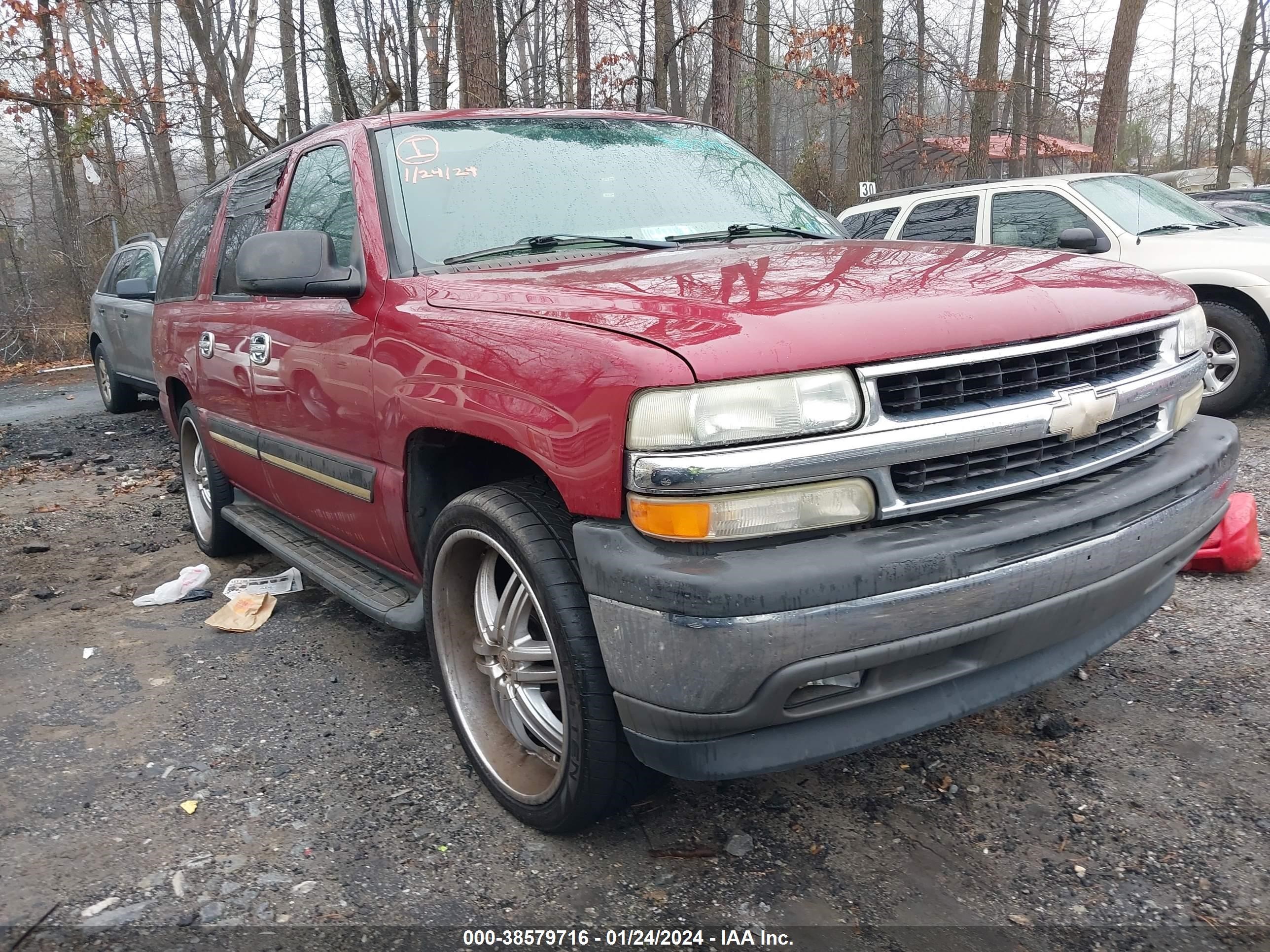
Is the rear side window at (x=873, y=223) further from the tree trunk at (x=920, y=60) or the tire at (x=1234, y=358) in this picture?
the tree trunk at (x=920, y=60)

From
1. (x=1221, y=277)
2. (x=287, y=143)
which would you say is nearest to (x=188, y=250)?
(x=287, y=143)

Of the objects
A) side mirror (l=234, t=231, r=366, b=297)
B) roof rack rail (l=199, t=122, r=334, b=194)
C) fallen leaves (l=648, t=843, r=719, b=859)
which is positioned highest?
roof rack rail (l=199, t=122, r=334, b=194)

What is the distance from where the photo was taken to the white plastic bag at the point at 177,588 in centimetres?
440

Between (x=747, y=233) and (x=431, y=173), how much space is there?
1062 mm

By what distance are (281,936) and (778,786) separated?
1272 mm

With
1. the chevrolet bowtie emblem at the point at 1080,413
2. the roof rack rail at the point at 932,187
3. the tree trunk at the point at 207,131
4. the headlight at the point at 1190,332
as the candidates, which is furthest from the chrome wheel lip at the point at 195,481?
the tree trunk at the point at 207,131

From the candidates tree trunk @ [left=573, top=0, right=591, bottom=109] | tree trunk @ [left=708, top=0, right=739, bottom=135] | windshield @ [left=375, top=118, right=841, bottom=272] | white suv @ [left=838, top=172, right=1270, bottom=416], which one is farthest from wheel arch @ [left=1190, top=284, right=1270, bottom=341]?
tree trunk @ [left=573, top=0, right=591, bottom=109]

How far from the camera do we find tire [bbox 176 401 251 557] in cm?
469

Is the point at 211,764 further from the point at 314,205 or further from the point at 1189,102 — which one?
the point at 1189,102

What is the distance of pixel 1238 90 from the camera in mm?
23656

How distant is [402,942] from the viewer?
2.03m

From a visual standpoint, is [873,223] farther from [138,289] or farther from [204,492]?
[204,492]

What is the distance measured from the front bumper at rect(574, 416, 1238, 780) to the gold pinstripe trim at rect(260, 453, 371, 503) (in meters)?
1.31

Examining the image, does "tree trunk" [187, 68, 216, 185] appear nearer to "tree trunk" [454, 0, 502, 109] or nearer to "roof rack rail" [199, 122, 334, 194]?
"tree trunk" [454, 0, 502, 109]
